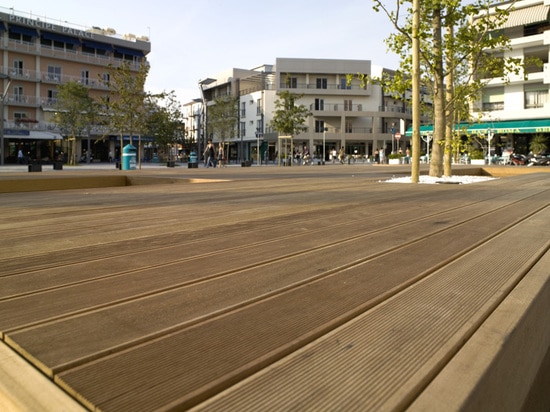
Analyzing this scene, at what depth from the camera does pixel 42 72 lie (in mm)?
46938

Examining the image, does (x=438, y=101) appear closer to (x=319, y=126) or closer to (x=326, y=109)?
(x=326, y=109)

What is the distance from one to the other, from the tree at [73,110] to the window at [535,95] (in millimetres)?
34881

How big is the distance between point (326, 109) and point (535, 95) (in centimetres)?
2523

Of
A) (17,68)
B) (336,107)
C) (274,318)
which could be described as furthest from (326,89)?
(274,318)

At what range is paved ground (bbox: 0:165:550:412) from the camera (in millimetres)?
1100

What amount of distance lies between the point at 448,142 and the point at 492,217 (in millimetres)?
6810

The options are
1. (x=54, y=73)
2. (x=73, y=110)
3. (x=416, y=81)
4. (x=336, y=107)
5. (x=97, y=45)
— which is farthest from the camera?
(x=336, y=107)

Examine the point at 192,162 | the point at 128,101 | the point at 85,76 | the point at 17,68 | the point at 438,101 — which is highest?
the point at 85,76

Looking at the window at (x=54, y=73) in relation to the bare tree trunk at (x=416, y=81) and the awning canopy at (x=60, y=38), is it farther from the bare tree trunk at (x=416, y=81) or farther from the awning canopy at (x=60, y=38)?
the bare tree trunk at (x=416, y=81)

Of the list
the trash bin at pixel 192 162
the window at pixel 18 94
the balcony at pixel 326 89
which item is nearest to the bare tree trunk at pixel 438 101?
the trash bin at pixel 192 162

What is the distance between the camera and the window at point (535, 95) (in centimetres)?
3831

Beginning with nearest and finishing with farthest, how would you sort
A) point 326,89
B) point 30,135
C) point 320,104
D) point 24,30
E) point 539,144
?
point 539,144
point 30,135
point 24,30
point 326,89
point 320,104

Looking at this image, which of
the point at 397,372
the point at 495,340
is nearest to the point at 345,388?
the point at 397,372

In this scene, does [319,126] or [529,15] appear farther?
[319,126]
